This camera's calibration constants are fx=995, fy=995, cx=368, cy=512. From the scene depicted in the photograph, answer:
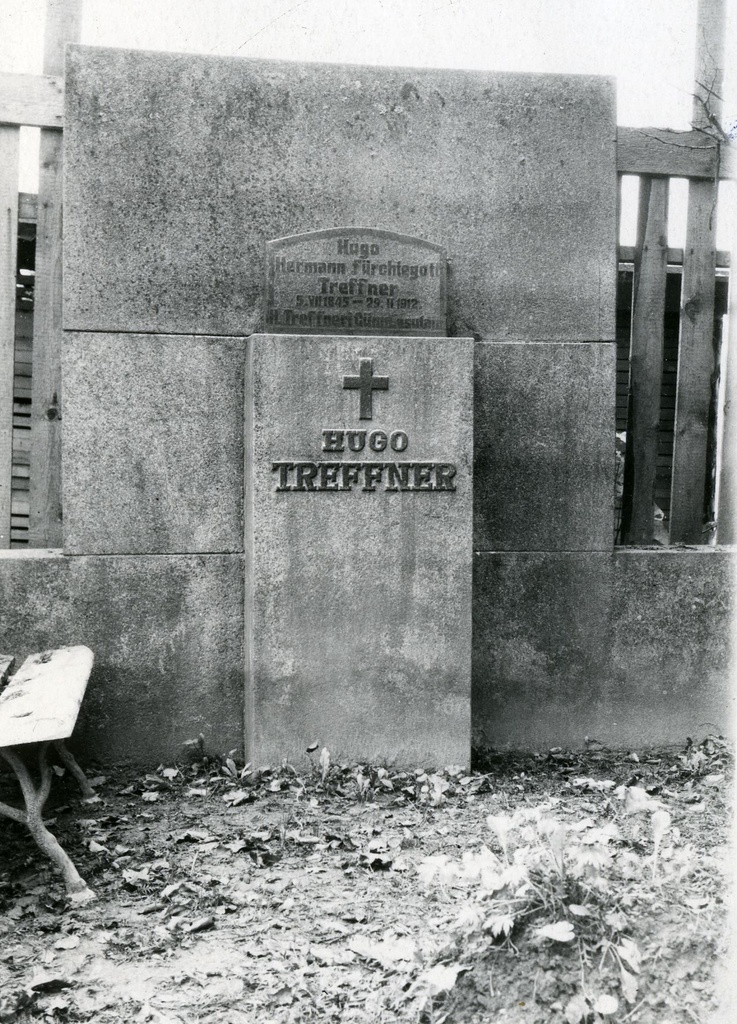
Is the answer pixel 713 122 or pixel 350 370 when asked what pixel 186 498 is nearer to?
pixel 350 370

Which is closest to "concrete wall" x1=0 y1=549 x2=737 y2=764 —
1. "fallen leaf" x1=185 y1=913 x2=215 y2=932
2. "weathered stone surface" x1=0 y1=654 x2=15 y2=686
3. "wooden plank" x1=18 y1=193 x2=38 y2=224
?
"weathered stone surface" x1=0 y1=654 x2=15 y2=686

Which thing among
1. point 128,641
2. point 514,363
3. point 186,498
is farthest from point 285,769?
point 514,363

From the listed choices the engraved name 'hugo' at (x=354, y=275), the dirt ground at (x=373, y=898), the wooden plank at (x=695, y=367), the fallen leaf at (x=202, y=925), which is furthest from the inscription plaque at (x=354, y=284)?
the fallen leaf at (x=202, y=925)

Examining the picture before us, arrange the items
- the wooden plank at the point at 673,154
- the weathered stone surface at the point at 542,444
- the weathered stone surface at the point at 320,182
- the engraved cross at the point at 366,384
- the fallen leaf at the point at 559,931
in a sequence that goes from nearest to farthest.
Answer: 1. the fallen leaf at the point at 559,931
2. the engraved cross at the point at 366,384
3. the weathered stone surface at the point at 320,182
4. the weathered stone surface at the point at 542,444
5. the wooden plank at the point at 673,154

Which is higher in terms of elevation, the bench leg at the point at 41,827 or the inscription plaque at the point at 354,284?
the inscription plaque at the point at 354,284

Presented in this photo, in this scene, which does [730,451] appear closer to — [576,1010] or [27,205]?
[576,1010]

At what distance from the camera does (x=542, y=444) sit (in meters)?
5.21

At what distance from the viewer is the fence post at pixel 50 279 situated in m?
5.08

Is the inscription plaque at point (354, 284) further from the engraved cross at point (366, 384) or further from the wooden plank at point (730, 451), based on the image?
the wooden plank at point (730, 451)

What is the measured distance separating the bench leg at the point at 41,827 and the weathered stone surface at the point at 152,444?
1.43m

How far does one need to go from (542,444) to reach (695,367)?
3.58 feet

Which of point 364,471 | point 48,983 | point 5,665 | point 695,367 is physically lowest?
point 48,983

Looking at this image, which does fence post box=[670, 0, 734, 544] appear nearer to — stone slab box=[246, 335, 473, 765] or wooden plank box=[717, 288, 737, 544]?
wooden plank box=[717, 288, 737, 544]

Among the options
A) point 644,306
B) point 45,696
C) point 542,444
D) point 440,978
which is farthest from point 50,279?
point 440,978
